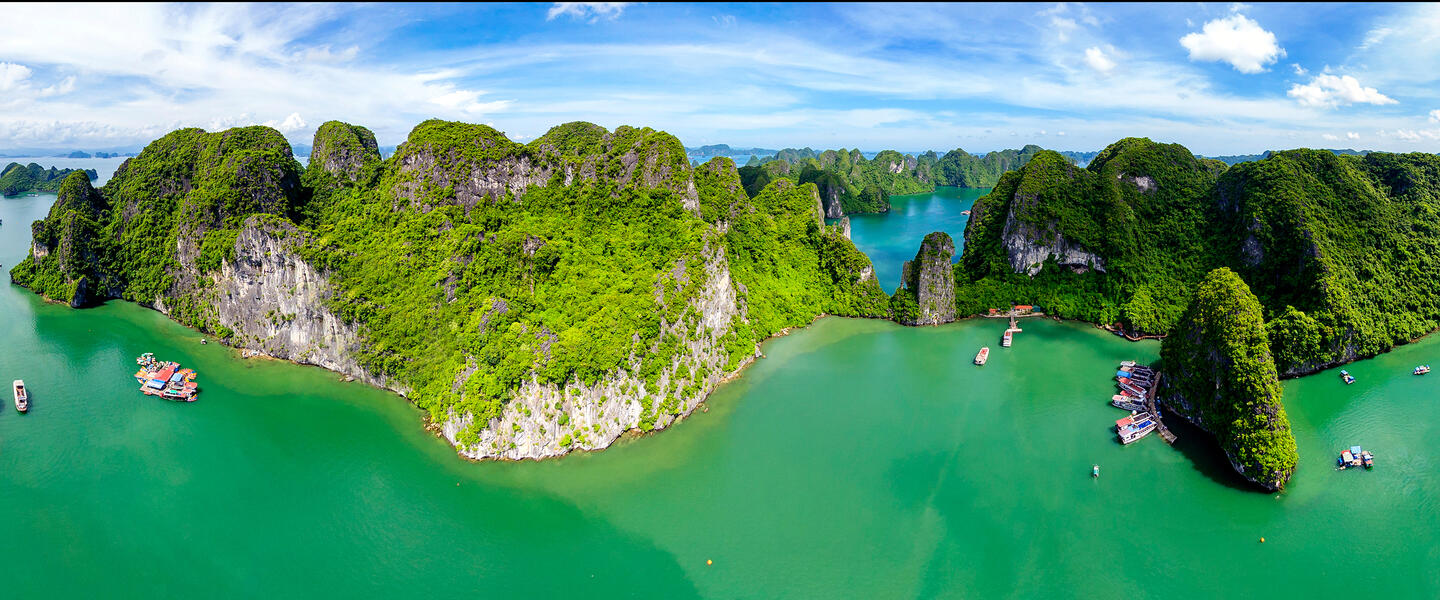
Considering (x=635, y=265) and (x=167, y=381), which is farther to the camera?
(x=635, y=265)

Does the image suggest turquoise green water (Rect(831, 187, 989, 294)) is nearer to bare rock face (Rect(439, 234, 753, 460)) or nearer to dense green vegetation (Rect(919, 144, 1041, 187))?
dense green vegetation (Rect(919, 144, 1041, 187))

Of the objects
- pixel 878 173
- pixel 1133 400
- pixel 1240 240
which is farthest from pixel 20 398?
pixel 878 173

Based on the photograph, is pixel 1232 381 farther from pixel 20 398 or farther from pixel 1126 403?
pixel 20 398

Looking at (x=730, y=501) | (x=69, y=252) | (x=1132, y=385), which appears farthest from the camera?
(x=69, y=252)

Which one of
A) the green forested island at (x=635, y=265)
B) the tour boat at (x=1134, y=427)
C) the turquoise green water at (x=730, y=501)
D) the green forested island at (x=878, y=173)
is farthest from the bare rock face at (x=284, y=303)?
the green forested island at (x=878, y=173)

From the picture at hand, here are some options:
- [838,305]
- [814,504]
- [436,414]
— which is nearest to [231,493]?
[436,414]

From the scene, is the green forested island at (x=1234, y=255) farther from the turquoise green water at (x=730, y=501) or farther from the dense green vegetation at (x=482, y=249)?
the dense green vegetation at (x=482, y=249)

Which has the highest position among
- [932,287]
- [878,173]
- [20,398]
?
[878,173]
